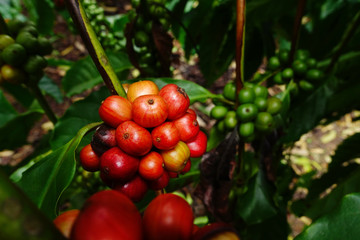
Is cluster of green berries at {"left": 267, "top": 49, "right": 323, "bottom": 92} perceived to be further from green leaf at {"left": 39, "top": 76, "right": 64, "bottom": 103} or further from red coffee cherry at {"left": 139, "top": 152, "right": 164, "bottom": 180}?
green leaf at {"left": 39, "top": 76, "right": 64, "bottom": 103}

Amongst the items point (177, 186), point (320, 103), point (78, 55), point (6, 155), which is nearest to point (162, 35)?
point (177, 186)

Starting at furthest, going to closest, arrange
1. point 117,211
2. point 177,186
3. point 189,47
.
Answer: point 189,47 < point 177,186 < point 117,211

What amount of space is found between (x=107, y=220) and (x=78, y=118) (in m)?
0.95

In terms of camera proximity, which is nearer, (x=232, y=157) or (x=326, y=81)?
(x=232, y=157)

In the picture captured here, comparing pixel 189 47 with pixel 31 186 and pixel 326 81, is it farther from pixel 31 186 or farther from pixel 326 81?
pixel 31 186

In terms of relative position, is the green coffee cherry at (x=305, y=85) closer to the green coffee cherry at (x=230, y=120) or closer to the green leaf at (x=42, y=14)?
the green coffee cherry at (x=230, y=120)

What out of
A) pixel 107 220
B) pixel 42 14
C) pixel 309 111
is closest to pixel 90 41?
pixel 107 220

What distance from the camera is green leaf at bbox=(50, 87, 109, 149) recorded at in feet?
4.06

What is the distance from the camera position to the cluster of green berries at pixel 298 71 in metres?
1.51

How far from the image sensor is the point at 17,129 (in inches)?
76.2

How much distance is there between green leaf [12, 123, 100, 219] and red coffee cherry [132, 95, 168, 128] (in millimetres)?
182

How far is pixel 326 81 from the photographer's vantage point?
1748mm

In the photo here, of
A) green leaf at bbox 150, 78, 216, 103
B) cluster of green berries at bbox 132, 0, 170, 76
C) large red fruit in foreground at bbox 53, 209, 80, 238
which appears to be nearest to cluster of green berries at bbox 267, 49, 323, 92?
green leaf at bbox 150, 78, 216, 103

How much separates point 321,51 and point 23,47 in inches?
80.2
